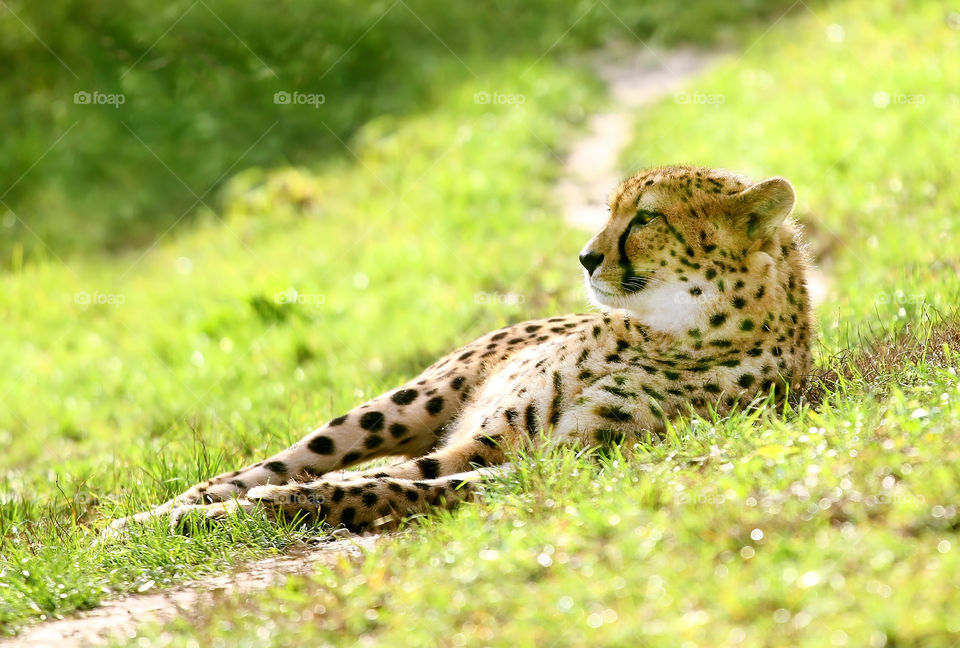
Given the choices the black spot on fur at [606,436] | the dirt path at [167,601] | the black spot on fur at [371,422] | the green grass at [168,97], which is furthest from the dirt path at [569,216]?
the green grass at [168,97]

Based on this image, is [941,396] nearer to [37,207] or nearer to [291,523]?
[291,523]

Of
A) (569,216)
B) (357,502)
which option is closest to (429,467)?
(357,502)

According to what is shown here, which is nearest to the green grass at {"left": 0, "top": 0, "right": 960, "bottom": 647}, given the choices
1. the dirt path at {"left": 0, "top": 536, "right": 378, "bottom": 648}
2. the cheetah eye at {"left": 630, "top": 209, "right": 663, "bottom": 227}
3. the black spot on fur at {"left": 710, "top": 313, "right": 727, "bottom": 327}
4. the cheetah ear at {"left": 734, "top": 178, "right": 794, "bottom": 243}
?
the dirt path at {"left": 0, "top": 536, "right": 378, "bottom": 648}

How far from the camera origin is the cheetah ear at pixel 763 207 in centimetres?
445

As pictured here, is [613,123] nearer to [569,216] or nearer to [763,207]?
[569,216]

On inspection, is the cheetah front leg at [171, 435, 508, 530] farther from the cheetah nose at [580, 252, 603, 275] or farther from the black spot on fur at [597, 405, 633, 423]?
the cheetah nose at [580, 252, 603, 275]

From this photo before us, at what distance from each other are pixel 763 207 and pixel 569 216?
244 inches

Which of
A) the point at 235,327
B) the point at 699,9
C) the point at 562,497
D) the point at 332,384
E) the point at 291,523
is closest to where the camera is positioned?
the point at 562,497

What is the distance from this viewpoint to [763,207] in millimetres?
4508

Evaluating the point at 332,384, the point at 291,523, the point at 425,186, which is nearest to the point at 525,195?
the point at 425,186

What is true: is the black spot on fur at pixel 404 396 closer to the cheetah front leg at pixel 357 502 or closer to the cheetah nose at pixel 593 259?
the cheetah front leg at pixel 357 502

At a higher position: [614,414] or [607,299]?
[607,299]

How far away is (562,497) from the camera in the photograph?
3.83m

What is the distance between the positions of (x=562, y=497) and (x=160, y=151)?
12221 millimetres
